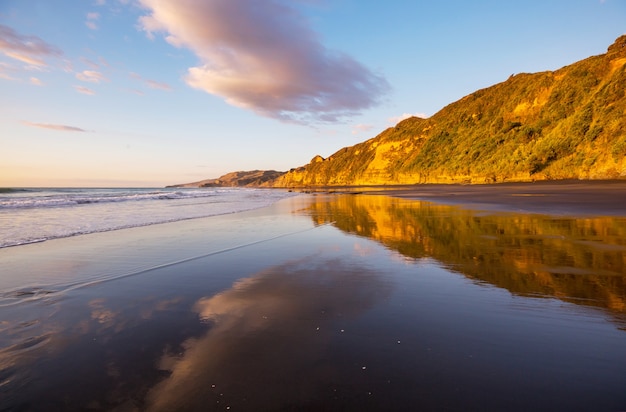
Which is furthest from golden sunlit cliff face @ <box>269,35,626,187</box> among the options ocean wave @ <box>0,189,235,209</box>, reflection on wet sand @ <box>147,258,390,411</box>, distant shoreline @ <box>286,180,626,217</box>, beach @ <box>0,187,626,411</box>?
ocean wave @ <box>0,189,235,209</box>

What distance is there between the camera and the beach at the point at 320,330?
2.45m

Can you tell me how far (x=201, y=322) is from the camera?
3.93 metres

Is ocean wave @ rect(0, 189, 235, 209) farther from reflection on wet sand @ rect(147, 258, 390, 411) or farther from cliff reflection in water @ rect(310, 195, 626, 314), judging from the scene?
reflection on wet sand @ rect(147, 258, 390, 411)

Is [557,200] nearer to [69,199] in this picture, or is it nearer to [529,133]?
[529,133]

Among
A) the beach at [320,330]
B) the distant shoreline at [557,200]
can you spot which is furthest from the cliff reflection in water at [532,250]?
the distant shoreline at [557,200]

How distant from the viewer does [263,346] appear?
10.7ft

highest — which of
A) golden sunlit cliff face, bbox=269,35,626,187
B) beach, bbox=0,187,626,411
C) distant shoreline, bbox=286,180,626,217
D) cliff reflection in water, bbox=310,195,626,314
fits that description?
golden sunlit cliff face, bbox=269,35,626,187

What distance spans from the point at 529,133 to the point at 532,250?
5808 cm

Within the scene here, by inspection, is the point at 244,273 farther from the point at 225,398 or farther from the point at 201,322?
the point at 225,398

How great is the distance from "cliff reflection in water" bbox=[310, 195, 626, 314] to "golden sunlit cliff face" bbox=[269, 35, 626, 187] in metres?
34.4

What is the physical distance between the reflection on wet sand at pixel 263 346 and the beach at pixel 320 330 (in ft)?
0.05

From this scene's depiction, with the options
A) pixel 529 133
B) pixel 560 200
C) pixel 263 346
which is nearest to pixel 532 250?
pixel 263 346

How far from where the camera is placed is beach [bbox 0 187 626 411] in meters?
2.45

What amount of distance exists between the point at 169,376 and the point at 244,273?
3677 mm
